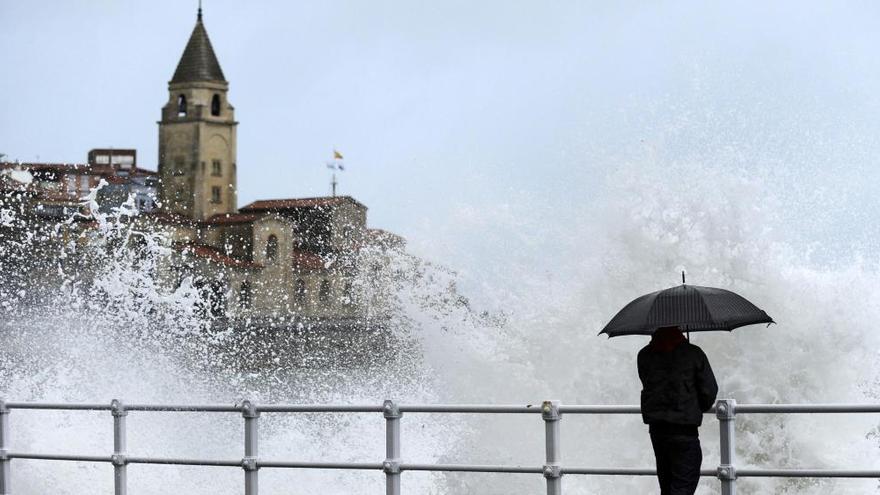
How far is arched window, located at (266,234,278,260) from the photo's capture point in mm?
108875

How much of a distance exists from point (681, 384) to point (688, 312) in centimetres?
46

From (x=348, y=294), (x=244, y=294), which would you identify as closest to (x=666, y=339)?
(x=244, y=294)

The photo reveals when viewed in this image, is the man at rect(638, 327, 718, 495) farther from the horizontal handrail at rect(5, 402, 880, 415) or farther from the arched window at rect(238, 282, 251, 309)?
the arched window at rect(238, 282, 251, 309)

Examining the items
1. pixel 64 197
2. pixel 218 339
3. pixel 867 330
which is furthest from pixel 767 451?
pixel 64 197

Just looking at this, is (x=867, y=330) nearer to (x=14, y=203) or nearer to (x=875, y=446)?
(x=875, y=446)

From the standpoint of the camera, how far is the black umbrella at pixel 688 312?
8.91m

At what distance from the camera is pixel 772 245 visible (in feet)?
75.5

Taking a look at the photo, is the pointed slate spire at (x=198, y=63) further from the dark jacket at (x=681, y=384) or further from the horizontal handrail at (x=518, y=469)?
the dark jacket at (x=681, y=384)

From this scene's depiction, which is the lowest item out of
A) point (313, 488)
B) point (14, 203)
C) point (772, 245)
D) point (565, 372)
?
point (313, 488)

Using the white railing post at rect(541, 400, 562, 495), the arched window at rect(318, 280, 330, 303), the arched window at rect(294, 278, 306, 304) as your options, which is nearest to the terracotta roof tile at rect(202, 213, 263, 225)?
the arched window at rect(294, 278, 306, 304)

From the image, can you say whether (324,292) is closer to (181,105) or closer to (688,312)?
(181,105)

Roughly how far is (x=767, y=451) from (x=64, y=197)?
94.8 m

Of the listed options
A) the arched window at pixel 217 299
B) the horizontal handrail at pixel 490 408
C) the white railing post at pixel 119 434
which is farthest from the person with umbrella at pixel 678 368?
the arched window at pixel 217 299

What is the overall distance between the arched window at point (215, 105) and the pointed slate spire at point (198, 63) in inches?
71.1
